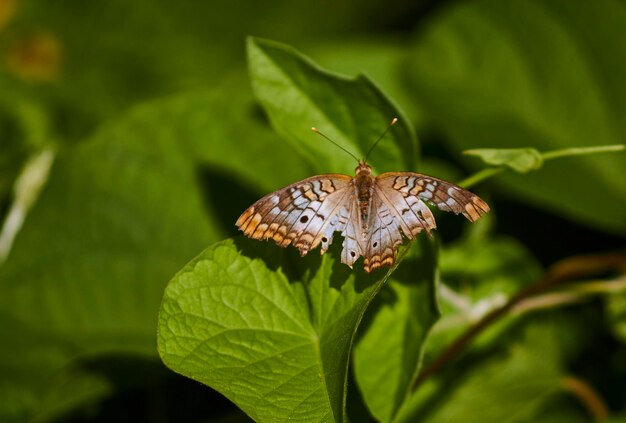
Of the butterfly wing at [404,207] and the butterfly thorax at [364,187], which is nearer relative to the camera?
the butterfly wing at [404,207]

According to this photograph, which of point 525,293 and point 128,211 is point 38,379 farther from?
point 525,293

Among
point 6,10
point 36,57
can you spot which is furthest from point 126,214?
point 6,10

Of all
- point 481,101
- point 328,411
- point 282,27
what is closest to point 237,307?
point 328,411

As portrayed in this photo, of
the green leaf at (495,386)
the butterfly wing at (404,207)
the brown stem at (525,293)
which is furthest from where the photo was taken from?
the green leaf at (495,386)

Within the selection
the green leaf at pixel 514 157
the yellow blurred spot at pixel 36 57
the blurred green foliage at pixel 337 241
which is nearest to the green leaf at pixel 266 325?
the blurred green foliage at pixel 337 241

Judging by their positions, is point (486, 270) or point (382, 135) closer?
point (382, 135)

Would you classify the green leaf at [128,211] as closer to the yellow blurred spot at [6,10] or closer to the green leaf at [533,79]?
the green leaf at [533,79]

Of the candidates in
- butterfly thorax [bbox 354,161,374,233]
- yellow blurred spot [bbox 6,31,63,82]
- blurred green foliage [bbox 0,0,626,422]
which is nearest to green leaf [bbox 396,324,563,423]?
blurred green foliage [bbox 0,0,626,422]
